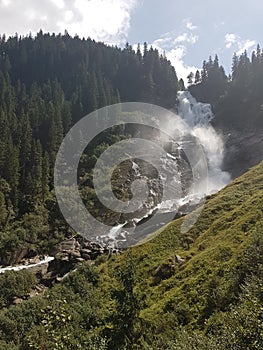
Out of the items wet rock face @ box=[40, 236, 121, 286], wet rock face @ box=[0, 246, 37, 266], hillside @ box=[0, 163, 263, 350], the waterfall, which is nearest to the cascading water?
the waterfall

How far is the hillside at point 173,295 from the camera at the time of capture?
712 inches

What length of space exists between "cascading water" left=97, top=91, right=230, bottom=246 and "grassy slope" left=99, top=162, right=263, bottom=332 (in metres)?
10.8

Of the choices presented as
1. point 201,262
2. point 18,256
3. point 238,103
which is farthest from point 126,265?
point 238,103

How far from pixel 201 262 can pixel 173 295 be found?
15.9 feet

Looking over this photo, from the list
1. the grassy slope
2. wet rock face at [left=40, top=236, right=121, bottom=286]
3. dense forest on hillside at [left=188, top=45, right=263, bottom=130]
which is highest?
dense forest on hillside at [left=188, top=45, right=263, bottom=130]

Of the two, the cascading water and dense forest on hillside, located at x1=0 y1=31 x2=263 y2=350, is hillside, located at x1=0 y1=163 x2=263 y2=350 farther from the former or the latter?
the cascading water

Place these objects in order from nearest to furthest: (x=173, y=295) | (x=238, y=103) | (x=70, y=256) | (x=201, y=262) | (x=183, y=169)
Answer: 1. (x=173, y=295)
2. (x=201, y=262)
3. (x=70, y=256)
4. (x=183, y=169)
5. (x=238, y=103)

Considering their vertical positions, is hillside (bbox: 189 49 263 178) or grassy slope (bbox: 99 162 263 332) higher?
hillside (bbox: 189 49 263 178)

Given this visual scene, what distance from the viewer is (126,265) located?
35531 mm

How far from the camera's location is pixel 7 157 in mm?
70312

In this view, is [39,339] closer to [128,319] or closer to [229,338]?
[128,319]

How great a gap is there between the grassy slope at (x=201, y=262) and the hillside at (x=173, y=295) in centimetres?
9

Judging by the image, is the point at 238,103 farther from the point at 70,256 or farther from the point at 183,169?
the point at 70,256

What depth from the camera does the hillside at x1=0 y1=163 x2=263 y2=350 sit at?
1809 centimetres
